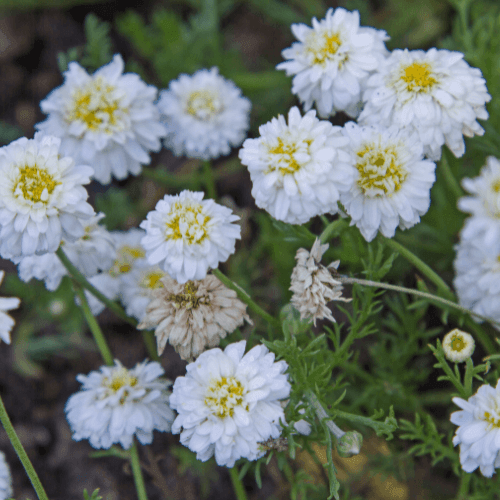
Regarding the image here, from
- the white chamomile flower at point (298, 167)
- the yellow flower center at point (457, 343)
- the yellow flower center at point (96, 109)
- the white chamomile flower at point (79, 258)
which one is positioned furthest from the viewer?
the yellow flower center at point (96, 109)

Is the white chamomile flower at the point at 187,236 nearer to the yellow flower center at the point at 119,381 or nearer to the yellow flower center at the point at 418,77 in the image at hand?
the yellow flower center at the point at 119,381

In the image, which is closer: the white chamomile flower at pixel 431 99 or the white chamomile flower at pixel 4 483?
the white chamomile flower at pixel 431 99

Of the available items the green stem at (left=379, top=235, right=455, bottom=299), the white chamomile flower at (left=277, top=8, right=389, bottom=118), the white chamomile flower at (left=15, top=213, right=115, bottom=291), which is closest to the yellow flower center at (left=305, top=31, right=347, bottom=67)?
the white chamomile flower at (left=277, top=8, right=389, bottom=118)

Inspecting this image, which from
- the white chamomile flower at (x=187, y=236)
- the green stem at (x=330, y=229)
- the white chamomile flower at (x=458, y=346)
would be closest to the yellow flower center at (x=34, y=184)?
the white chamomile flower at (x=187, y=236)

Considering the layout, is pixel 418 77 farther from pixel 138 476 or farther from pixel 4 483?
pixel 4 483

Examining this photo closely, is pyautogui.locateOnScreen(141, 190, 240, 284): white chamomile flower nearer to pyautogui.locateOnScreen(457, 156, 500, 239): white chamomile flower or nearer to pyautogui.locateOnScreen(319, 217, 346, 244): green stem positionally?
pyautogui.locateOnScreen(319, 217, 346, 244): green stem
